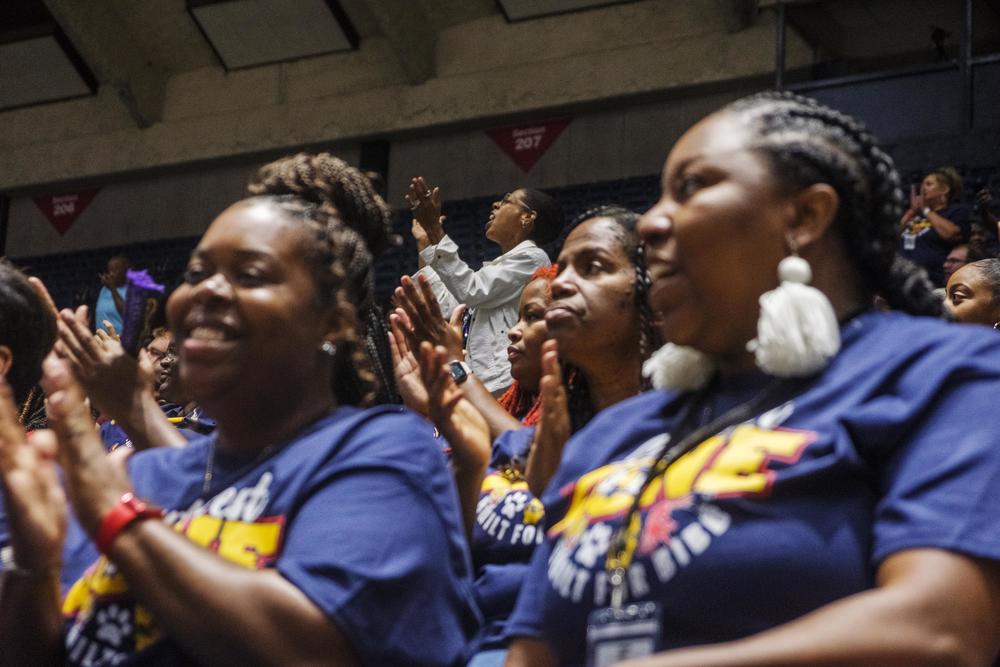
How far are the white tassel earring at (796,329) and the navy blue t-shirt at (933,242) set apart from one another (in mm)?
4846

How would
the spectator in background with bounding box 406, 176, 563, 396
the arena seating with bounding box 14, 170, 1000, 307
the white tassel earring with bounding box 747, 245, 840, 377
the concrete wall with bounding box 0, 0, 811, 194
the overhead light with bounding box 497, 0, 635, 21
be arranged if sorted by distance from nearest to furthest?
the white tassel earring with bounding box 747, 245, 840, 377, the spectator in background with bounding box 406, 176, 563, 396, the arena seating with bounding box 14, 170, 1000, 307, the concrete wall with bounding box 0, 0, 811, 194, the overhead light with bounding box 497, 0, 635, 21

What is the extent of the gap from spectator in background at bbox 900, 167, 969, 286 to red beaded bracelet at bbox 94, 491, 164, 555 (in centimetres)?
500

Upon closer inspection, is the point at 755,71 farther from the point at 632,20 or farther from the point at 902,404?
the point at 902,404

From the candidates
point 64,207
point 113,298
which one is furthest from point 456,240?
point 64,207

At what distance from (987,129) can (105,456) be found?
6597 millimetres

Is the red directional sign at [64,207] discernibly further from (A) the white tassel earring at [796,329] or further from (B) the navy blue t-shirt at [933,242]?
(A) the white tassel earring at [796,329]

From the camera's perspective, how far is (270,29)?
991 centimetres

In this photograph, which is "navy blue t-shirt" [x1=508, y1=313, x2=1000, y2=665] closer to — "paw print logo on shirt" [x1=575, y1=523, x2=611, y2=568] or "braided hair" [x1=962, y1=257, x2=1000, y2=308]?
"paw print logo on shirt" [x1=575, y1=523, x2=611, y2=568]

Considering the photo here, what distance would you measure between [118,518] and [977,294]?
3610mm

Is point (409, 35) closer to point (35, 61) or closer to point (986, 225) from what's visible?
point (35, 61)

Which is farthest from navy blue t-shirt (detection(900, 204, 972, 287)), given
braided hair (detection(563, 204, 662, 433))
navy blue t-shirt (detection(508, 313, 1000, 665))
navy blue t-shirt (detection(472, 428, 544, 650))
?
navy blue t-shirt (detection(508, 313, 1000, 665))

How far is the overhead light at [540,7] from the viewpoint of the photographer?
900 cm

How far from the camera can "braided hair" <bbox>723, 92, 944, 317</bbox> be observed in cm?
159

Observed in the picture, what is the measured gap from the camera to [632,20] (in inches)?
350
